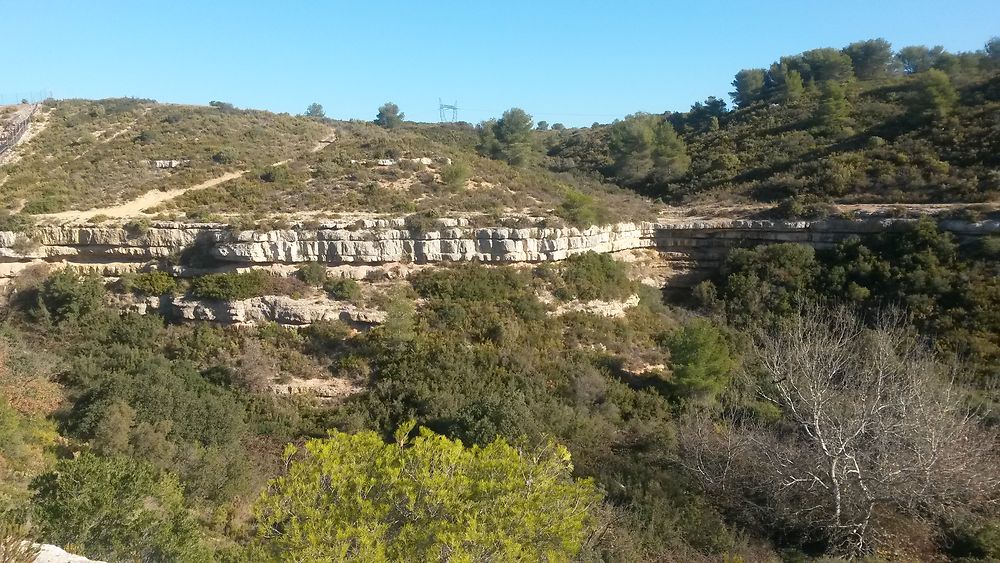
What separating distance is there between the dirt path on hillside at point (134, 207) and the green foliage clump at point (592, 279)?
1724cm

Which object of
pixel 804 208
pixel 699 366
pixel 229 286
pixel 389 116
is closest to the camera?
pixel 699 366

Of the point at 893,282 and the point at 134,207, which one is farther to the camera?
the point at 134,207

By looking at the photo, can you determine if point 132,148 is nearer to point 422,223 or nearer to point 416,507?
point 422,223

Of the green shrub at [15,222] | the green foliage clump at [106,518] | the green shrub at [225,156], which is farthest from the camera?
the green shrub at [225,156]

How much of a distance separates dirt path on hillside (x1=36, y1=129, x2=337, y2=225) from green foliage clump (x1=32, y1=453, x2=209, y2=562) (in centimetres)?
1594

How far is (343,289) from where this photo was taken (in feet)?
58.3

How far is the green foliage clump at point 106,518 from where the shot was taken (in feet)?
22.9

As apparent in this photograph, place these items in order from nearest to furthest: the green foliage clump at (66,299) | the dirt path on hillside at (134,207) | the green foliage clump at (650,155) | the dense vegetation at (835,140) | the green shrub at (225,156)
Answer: the green foliage clump at (66,299)
the dirt path on hillside at (134,207)
the dense vegetation at (835,140)
the green shrub at (225,156)
the green foliage clump at (650,155)

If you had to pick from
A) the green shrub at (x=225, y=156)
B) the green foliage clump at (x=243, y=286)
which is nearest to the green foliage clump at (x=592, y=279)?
the green foliage clump at (x=243, y=286)

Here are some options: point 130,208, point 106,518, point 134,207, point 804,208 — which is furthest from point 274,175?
point 804,208

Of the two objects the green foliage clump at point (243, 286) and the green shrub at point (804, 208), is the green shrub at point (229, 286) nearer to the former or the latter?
the green foliage clump at point (243, 286)

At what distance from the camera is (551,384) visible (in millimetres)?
15984

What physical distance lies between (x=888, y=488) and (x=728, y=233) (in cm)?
1565

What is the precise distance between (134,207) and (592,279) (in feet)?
64.3
